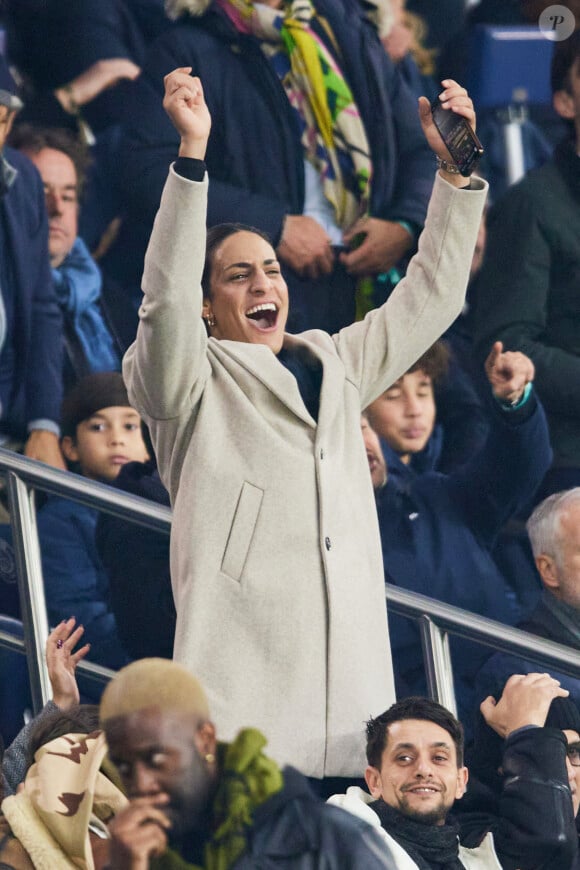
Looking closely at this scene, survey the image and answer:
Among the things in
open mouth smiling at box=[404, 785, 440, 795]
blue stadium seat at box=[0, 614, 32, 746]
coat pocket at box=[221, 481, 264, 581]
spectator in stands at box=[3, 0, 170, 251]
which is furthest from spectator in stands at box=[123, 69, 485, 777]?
spectator in stands at box=[3, 0, 170, 251]

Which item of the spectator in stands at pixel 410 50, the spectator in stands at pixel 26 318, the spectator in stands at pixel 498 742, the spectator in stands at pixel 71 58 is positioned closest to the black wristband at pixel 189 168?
the spectator in stands at pixel 498 742

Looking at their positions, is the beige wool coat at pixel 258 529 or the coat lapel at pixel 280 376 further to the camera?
the coat lapel at pixel 280 376

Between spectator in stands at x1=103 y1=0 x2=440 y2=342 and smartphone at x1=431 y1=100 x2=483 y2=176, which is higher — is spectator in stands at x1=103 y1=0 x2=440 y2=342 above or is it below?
below

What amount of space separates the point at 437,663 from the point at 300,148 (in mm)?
2080

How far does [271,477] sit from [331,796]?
54 centimetres

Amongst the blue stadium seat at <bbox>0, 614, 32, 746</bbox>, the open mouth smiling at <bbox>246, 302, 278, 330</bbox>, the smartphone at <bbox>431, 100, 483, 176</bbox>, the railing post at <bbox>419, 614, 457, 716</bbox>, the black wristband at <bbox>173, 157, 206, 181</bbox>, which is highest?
the smartphone at <bbox>431, 100, 483, 176</bbox>

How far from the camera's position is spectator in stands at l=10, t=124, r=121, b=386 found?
5188mm

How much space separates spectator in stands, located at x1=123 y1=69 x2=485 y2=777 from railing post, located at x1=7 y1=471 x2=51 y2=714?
0.70 meters

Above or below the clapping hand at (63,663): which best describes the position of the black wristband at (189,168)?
above

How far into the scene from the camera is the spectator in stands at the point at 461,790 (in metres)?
3.17

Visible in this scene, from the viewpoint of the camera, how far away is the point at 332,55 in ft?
18.3

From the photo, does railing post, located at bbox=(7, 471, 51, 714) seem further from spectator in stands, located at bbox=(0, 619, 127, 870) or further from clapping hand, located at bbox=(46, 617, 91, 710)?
spectator in stands, located at bbox=(0, 619, 127, 870)

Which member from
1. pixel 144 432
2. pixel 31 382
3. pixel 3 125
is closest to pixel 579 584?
pixel 144 432

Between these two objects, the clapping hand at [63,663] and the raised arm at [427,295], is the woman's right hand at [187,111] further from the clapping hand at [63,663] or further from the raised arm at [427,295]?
the clapping hand at [63,663]
